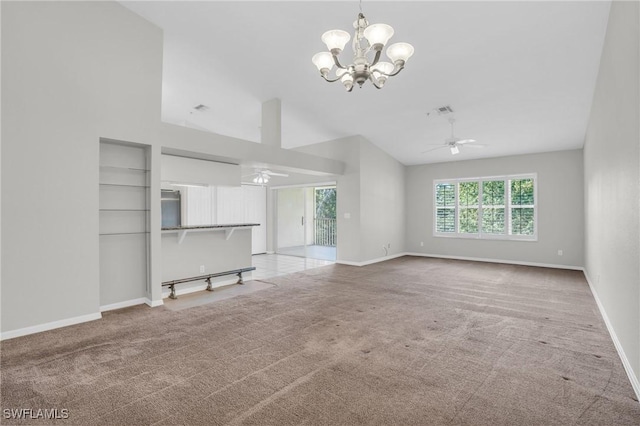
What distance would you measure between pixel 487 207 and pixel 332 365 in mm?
7208

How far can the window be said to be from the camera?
771cm

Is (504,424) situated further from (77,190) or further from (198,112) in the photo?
(198,112)

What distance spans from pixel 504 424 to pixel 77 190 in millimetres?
4516

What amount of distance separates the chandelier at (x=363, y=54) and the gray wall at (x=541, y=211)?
6.08m

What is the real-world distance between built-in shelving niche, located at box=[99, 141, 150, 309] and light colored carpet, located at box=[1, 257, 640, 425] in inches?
13.7

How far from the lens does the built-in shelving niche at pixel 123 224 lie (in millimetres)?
4094

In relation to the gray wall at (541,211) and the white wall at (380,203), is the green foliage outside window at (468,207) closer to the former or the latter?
the gray wall at (541,211)

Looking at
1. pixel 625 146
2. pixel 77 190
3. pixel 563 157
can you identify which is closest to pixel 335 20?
pixel 625 146

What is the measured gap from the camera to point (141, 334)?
3303 millimetres

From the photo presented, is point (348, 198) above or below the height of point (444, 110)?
below

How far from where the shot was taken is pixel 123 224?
427 cm

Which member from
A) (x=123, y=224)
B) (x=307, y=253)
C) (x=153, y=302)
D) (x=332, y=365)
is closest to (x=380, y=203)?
(x=307, y=253)

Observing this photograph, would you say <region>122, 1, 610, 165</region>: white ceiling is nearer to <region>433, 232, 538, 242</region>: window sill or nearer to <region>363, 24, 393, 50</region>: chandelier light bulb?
<region>363, 24, 393, 50</region>: chandelier light bulb
